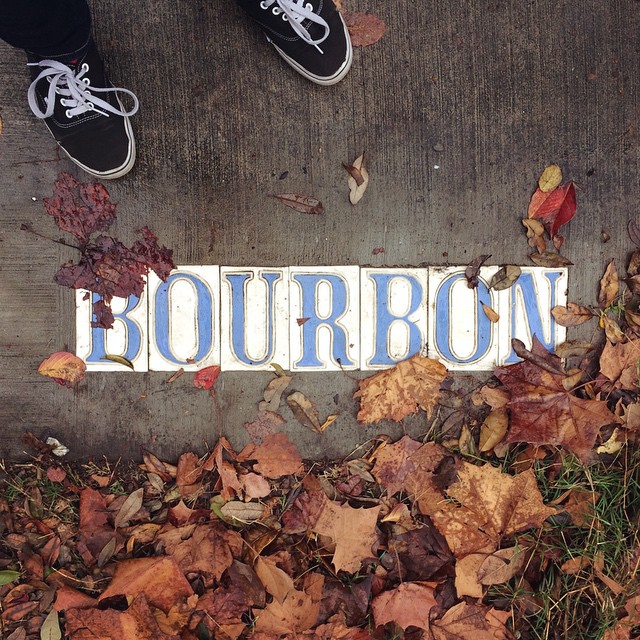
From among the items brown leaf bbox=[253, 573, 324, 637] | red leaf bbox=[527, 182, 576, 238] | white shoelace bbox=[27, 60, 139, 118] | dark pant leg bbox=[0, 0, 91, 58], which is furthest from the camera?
red leaf bbox=[527, 182, 576, 238]

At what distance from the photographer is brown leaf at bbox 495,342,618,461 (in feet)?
7.40

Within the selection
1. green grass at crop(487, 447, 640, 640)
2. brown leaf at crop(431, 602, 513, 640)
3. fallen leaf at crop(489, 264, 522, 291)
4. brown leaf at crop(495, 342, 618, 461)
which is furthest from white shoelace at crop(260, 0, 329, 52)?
brown leaf at crop(431, 602, 513, 640)

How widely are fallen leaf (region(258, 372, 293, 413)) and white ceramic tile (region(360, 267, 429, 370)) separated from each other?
38cm

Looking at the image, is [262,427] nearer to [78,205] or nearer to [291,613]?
[291,613]

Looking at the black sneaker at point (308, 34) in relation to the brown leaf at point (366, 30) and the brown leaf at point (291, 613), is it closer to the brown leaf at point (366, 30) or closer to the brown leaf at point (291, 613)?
the brown leaf at point (366, 30)

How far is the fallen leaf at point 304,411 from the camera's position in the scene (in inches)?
92.7

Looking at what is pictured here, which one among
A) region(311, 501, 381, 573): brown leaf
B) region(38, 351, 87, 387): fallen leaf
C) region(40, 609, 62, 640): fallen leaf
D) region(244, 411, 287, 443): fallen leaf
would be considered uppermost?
region(38, 351, 87, 387): fallen leaf

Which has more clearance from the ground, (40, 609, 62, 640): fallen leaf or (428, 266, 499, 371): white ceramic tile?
(428, 266, 499, 371): white ceramic tile

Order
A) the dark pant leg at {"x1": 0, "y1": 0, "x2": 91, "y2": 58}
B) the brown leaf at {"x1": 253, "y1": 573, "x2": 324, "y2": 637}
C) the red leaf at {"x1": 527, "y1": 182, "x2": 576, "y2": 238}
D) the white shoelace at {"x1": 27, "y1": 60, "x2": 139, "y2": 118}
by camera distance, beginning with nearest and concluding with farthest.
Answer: the dark pant leg at {"x1": 0, "y1": 0, "x2": 91, "y2": 58} → the white shoelace at {"x1": 27, "y1": 60, "x2": 139, "y2": 118} → the brown leaf at {"x1": 253, "y1": 573, "x2": 324, "y2": 637} → the red leaf at {"x1": 527, "y1": 182, "x2": 576, "y2": 238}

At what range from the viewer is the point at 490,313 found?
7.72 ft

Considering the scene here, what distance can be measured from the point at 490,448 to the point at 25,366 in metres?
2.23

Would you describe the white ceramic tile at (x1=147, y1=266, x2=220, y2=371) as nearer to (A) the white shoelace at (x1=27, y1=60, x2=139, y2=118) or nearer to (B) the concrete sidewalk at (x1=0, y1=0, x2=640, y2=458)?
(B) the concrete sidewalk at (x1=0, y1=0, x2=640, y2=458)

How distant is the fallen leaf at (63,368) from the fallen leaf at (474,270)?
1.86m

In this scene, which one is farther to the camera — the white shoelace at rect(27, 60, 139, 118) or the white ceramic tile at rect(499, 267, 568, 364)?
the white ceramic tile at rect(499, 267, 568, 364)
